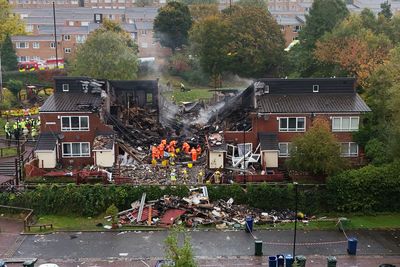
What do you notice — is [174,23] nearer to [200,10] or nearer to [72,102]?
[200,10]

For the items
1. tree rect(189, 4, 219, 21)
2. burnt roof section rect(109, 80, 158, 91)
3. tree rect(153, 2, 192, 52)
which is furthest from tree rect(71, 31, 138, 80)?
tree rect(189, 4, 219, 21)

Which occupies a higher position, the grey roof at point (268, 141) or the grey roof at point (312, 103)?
the grey roof at point (312, 103)

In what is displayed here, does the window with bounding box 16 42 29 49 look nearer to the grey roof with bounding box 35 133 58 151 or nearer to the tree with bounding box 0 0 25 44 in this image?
→ the tree with bounding box 0 0 25 44

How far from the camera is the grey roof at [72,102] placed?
48.6 m

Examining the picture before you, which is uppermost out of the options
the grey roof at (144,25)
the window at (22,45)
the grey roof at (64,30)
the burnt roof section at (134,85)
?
the grey roof at (144,25)

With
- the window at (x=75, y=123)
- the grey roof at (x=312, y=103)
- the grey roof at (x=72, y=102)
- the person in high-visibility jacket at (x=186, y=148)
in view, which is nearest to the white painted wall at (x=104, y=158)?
the window at (x=75, y=123)

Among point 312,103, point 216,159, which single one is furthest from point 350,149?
point 216,159

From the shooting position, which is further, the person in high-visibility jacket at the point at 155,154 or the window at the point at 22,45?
the window at the point at 22,45

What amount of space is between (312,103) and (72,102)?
18.9m

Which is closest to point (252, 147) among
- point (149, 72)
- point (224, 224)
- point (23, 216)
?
point (224, 224)

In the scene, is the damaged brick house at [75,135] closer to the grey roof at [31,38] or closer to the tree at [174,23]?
the tree at [174,23]

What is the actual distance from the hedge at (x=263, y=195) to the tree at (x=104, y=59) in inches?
1234

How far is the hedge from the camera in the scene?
135 feet

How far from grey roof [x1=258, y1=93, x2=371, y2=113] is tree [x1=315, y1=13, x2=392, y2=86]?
8.49m
